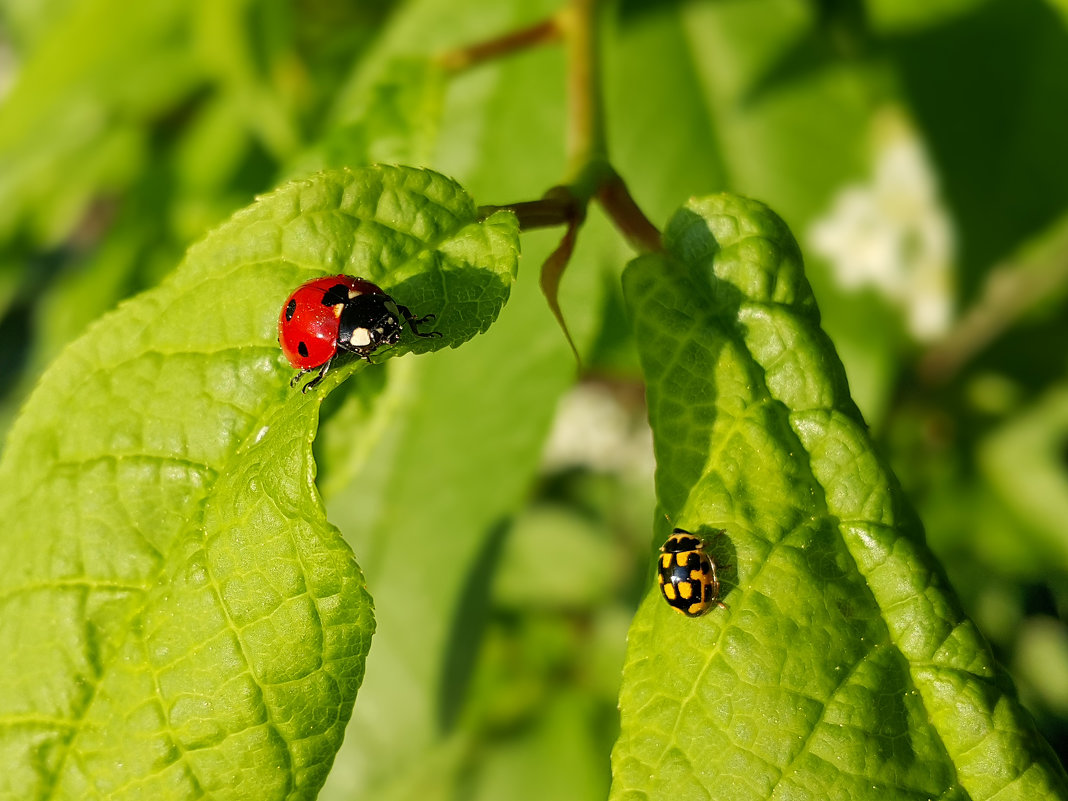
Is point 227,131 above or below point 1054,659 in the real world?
above

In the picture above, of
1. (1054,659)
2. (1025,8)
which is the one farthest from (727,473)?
(1025,8)

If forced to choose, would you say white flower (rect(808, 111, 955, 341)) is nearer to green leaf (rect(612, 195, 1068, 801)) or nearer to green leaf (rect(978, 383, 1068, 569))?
green leaf (rect(978, 383, 1068, 569))

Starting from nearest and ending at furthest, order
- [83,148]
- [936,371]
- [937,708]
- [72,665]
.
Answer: [937,708] → [72,665] → [83,148] → [936,371]

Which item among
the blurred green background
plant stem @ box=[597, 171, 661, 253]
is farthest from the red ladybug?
plant stem @ box=[597, 171, 661, 253]

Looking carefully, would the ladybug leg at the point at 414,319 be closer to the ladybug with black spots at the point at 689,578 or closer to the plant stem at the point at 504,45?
the ladybug with black spots at the point at 689,578

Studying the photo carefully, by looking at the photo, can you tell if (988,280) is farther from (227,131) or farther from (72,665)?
(72,665)

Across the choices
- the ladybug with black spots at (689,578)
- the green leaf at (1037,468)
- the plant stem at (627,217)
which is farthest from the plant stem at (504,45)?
the green leaf at (1037,468)
